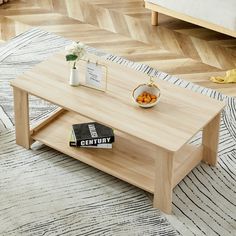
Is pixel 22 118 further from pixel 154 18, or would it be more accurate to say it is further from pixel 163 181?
pixel 154 18

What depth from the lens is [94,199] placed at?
357cm

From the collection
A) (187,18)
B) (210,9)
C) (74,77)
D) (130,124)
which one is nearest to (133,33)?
(187,18)

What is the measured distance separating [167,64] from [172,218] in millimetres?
1598

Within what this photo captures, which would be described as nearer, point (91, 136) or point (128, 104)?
point (128, 104)

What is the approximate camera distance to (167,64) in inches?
189

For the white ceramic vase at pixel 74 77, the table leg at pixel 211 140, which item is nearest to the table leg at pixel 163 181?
the table leg at pixel 211 140

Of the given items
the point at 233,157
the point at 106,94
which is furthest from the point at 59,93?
the point at 233,157

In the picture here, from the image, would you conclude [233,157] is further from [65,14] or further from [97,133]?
[65,14]

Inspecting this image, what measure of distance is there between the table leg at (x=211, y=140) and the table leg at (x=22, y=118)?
0.95 m

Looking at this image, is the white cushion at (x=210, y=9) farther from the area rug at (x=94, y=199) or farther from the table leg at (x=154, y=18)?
the area rug at (x=94, y=199)

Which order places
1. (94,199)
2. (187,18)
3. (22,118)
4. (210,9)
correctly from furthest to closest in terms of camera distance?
(187,18) < (210,9) < (22,118) < (94,199)

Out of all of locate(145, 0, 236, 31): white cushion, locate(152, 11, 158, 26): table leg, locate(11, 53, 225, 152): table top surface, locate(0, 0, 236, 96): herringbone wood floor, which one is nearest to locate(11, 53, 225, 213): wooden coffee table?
locate(11, 53, 225, 152): table top surface

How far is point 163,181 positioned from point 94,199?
396 millimetres

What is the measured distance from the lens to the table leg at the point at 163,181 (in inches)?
131
